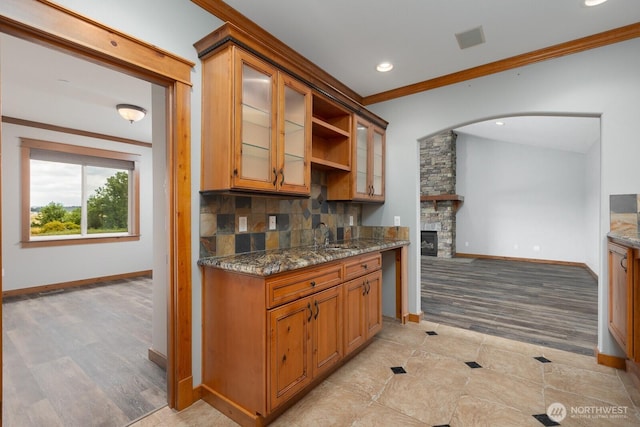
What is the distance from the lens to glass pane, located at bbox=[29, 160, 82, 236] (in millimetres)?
4910

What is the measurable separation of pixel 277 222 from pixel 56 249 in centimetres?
455

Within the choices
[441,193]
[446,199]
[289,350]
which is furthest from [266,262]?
[441,193]

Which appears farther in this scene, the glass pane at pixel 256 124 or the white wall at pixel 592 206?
the white wall at pixel 592 206

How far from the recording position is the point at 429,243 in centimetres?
840

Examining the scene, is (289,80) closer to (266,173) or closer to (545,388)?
(266,173)

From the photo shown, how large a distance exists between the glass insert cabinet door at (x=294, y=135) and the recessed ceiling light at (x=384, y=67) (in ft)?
3.34

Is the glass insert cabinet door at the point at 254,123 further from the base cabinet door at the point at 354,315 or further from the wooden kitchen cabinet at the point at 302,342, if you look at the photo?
the base cabinet door at the point at 354,315

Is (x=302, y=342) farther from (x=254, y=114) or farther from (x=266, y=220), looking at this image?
(x=254, y=114)

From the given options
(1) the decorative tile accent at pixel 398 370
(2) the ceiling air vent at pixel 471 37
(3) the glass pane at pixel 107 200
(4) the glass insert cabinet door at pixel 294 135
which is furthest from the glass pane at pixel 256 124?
(3) the glass pane at pixel 107 200

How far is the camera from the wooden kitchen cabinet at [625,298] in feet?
6.66

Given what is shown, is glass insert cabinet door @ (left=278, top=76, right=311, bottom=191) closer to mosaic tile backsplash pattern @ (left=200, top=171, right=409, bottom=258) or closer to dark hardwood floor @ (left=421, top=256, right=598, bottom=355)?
mosaic tile backsplash pattern @ (left=200, top=171, right=409, bottom=258)

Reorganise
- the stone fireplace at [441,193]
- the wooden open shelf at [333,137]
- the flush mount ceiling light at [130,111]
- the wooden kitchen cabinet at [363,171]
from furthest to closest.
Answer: the stone fireplace at [441,193] → the flush mount ceiling light at [130,111] → the wooden kitchen cabinet at [363,171] → the wooden open shelf at [333,137]

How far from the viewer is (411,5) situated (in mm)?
2209

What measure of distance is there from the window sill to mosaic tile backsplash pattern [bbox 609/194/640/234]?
694cm
